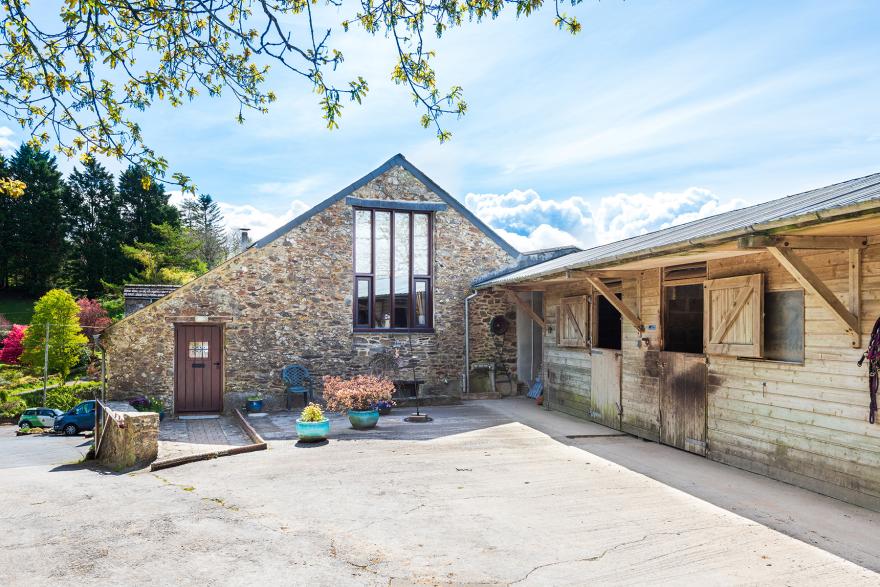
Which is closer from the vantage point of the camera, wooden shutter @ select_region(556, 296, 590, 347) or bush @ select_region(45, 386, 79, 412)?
wooden shutter @ select_region(556, 296, 590, 347)

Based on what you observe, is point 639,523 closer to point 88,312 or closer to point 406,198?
point 406,198

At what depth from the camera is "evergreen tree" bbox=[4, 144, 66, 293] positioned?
123 feet

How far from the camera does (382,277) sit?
14.3 meters

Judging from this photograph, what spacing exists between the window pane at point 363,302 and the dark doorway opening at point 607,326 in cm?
560

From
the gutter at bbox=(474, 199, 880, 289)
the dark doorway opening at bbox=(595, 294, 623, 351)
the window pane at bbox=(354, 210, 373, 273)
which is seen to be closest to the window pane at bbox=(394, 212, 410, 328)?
the window pane at bbox=(354, 210, 373, 273)

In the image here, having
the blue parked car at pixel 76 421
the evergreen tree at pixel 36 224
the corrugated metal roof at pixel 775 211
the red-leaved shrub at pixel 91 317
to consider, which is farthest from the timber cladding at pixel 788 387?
the evergreen tree at pixel 36 224

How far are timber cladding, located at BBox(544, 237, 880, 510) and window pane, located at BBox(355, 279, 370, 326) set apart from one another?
22.7 ft

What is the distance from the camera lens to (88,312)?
27594mm

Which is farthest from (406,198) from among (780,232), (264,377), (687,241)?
(780,232)

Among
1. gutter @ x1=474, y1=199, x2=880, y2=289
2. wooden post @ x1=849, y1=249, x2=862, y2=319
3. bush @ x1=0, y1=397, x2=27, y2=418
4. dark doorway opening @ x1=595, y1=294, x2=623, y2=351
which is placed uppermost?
gutter @ x1=474, y1=199, x2=880, y2=289

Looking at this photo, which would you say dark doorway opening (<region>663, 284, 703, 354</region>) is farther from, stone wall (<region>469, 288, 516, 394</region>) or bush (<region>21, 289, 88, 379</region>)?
bush (<region>21, 289, 88, 379</region>)

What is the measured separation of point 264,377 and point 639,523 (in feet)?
32.2

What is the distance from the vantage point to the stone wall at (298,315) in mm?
12531

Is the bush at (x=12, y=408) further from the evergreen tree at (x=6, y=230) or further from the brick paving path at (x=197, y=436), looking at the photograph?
the evergreen tree at (x=6, y=230)
